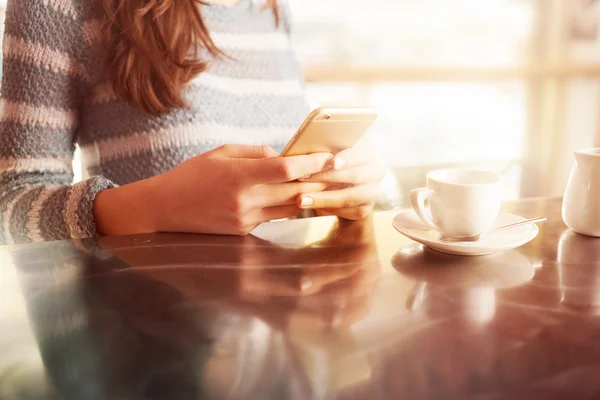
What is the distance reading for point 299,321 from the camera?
39cm

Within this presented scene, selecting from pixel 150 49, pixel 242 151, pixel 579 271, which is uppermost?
pixel 150 49

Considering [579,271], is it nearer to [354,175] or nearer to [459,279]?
[459,279]

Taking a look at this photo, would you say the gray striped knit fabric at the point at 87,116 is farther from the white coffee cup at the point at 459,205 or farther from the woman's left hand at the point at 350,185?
the white coffee cup at the point at 459,205

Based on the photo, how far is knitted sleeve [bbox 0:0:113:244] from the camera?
0.76 m

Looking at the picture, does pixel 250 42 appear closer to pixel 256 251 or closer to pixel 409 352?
pixel 256 251

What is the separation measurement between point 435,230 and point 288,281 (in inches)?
8.2

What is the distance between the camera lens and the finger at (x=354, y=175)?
646 mm

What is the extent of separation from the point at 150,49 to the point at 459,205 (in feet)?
1.84

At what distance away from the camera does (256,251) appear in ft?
1.83

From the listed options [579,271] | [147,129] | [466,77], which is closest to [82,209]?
[147,129]

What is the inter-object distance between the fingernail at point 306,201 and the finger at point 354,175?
0.10 feet

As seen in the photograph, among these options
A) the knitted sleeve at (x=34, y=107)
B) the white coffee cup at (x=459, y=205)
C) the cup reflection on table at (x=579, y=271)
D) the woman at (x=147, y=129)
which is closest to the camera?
the cup reflection on table at (x=579, y=271)

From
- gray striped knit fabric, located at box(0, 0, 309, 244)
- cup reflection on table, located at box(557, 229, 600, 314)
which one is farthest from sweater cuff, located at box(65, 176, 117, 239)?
cup reflection on table, located at box(557, 229, 600, 314)

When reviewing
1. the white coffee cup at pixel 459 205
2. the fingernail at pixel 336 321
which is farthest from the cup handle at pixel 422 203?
the fingernail at pixel 336 321
